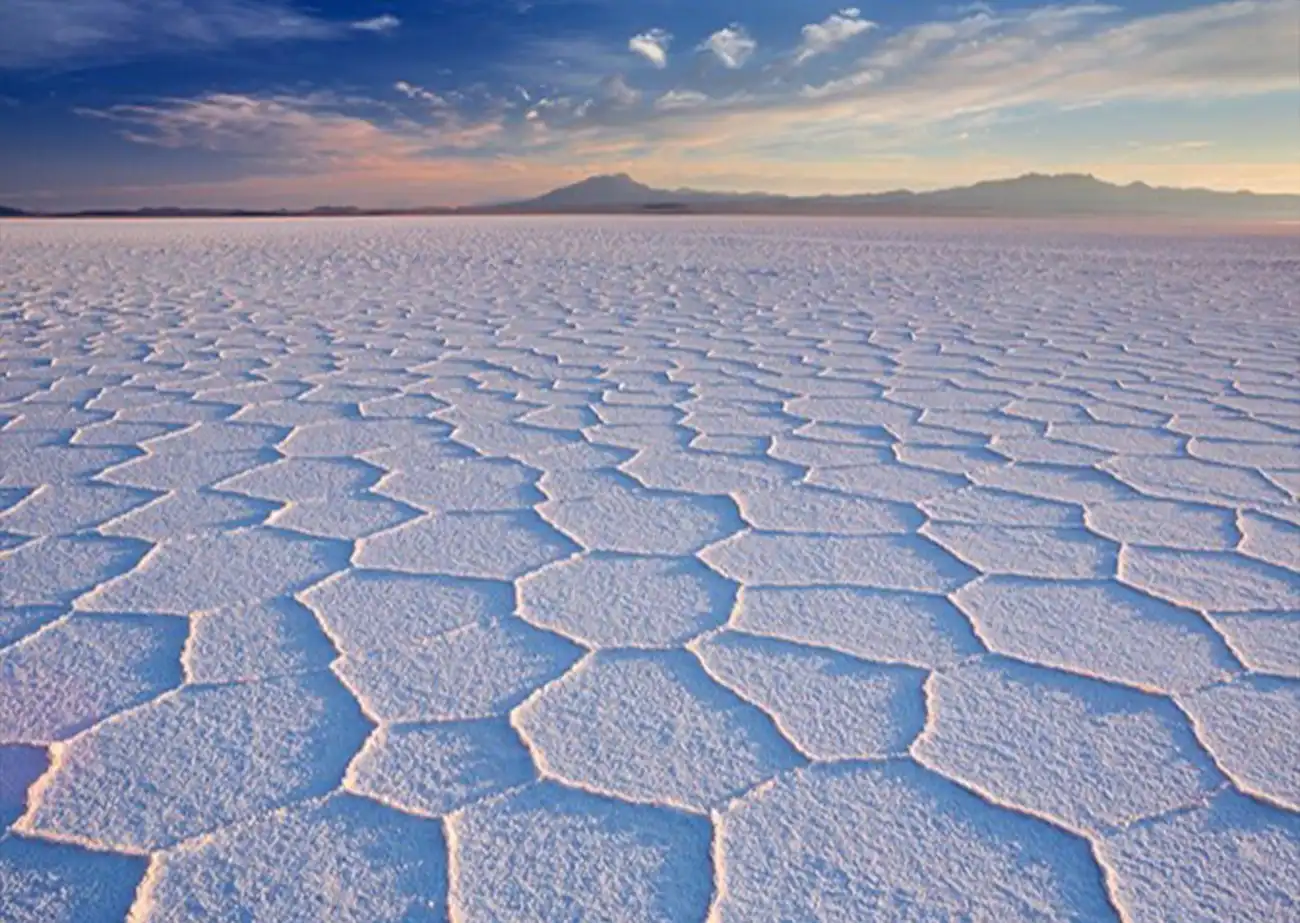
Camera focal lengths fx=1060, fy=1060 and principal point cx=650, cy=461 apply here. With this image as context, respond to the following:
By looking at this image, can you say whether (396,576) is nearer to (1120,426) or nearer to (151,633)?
(151,633)

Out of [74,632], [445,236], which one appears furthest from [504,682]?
[445,236]

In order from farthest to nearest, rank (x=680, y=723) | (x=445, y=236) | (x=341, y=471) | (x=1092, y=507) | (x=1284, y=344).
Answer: (x=445, y=236), (x=1284, y=344), (x=341, y=471), (x=1092, y=507), (x=680, y=723)

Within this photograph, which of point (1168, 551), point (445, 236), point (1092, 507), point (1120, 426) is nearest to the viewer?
point (1168, 551)

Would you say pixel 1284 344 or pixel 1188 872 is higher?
pixel 1188 872

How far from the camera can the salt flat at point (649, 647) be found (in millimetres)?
1001

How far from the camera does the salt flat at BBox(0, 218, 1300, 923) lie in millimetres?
1001

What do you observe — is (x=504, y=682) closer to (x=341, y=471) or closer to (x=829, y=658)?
(x=829, y=658)

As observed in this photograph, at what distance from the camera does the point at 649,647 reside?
1.44 meters

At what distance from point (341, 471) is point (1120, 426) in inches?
75.3

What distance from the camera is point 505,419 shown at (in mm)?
2785

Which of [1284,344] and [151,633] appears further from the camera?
[1284,344]

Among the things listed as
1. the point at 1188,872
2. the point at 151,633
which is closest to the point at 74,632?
the point at 151,633

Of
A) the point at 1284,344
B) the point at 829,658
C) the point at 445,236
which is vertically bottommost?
the point at 445,236

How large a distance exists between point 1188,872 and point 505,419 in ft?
6.75
